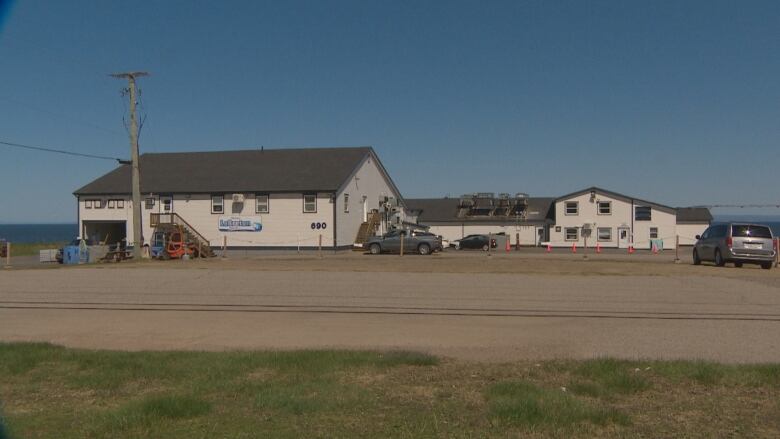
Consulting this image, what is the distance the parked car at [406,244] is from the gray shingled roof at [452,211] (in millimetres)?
28188

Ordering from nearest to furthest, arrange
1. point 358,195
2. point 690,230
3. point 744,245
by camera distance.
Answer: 1. point 744,245
2. point 358,195
3. point 690,230

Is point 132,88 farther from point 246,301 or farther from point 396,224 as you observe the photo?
point 396,224

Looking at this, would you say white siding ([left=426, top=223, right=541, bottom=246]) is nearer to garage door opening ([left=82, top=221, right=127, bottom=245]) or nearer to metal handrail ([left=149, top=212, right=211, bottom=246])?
metal handrail ([left=149, top=212, right=211, bottom=246])

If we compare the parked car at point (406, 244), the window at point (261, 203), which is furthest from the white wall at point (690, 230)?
the window at point (261, 203)

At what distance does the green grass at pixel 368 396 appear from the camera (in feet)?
19.0

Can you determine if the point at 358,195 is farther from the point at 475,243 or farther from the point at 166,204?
the point at 166,204

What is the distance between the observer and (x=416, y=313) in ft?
43.3

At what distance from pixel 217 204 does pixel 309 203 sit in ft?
Result: 22.1

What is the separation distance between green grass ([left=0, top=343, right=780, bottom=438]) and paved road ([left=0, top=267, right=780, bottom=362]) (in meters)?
1.29

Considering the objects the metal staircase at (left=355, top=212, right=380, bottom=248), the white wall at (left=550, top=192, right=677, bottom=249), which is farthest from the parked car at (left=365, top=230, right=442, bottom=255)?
the white wall at (left=550, top=192, right=677, bottom=249)

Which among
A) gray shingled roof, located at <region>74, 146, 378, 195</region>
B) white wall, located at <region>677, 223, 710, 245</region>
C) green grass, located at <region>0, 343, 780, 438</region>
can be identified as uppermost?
gray shingled roof, located at <region>74, 146, 378, 195</region>

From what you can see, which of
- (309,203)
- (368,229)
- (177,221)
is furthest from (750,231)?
(177,221)

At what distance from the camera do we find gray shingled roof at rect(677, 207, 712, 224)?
239 ft

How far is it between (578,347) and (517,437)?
452 cm
